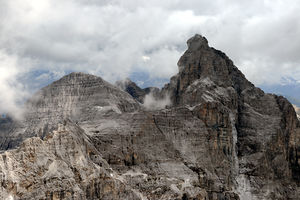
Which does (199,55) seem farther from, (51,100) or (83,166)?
(83,166)

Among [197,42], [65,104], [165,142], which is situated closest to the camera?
[165,142]

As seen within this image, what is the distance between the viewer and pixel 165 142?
447 ft

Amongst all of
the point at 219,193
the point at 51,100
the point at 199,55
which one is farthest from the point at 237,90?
the point at 51,100

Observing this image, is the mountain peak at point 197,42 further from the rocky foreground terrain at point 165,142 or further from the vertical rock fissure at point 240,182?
the vertical rock fissure at point 240,182

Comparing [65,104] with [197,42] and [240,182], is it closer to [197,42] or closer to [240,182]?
[197,42]

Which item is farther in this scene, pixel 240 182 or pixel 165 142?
pixel 240 182

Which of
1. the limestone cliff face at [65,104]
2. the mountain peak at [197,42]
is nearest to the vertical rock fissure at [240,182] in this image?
the mountain peak at [197,42]

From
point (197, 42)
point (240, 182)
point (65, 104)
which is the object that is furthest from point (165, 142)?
point (65, 104)

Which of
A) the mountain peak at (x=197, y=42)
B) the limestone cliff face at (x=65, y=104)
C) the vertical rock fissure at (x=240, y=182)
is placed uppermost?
the mountain peak at (x=197, y=42)

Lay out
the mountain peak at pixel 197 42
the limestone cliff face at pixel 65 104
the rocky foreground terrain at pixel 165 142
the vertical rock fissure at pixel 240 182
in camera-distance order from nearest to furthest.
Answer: the rocky foreground terrain at pixel 165 142 → the vertical rock fissure at pixel 240 182 → the mountain peak at pixel 197 42 → the limestone cliff face at pixel 65 104

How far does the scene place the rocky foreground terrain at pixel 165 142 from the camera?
105m

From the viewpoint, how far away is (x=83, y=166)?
109312mm

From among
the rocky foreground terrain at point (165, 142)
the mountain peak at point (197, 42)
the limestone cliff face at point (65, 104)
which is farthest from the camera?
the limestone cliff face at point (65, 104)

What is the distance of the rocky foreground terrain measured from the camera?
346ft
